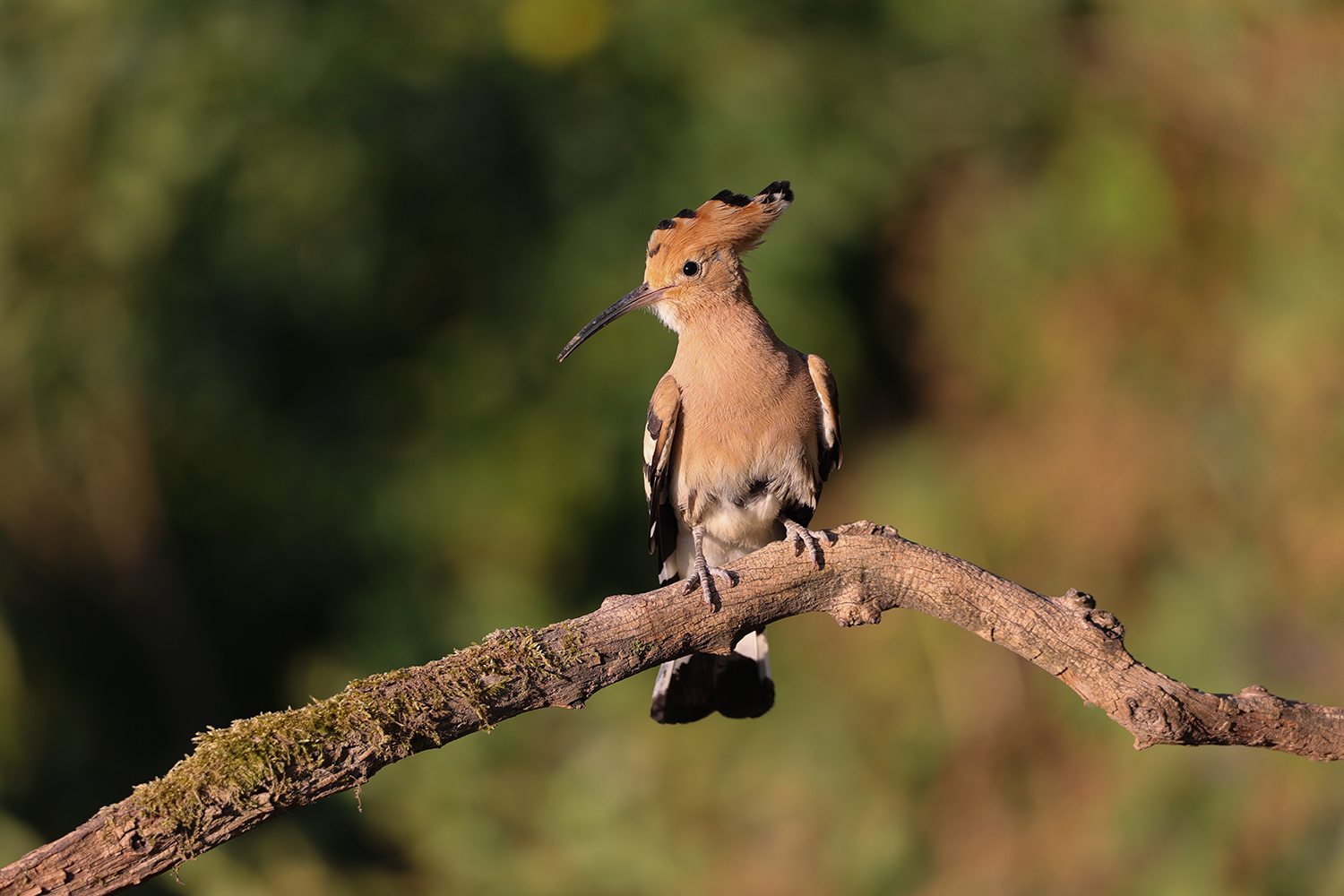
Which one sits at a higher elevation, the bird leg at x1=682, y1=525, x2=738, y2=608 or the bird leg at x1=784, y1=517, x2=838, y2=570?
the bird leg at x1=784, y1=517, x2=838, y2=570

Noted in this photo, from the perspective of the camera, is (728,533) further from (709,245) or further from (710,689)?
(709,245)

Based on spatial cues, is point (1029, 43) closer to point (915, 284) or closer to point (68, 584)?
point (915, 284)

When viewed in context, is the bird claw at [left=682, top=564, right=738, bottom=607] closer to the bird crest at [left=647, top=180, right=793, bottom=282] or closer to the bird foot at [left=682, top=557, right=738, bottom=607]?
the bird foot at [left=682, top=557, right=738, bottom=607]

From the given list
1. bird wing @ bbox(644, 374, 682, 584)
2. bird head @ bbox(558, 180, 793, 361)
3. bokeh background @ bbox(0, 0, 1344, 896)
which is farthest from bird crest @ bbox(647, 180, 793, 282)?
bokeh background @ bbox(0, 0, 1344, 896)

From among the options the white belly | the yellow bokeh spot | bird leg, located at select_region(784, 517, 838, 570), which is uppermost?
the yellow bokeh spot

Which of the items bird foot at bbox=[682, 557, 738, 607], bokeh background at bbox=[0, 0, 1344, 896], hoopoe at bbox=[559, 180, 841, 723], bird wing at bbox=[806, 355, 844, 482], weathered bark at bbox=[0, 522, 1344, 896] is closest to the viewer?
weathered bark at bbox=[0, 522, 1344, 896]

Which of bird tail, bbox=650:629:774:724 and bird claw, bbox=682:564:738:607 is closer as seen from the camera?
bird claw, bbox=682:564:738:607

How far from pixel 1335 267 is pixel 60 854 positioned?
508cm

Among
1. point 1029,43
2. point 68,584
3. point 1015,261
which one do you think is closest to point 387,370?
point 68,584

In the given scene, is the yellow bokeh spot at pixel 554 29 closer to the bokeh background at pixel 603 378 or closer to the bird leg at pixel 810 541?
the bokeh background at pixel 603 378

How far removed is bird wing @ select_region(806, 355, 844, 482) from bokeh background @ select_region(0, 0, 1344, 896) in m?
2.22

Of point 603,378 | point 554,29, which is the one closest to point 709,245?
point 603,378

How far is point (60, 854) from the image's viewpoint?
178 centimetres

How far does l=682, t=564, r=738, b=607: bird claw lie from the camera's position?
239cm
